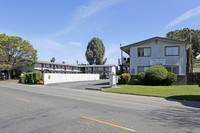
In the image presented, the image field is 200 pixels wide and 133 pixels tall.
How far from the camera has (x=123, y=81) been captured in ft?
75.7

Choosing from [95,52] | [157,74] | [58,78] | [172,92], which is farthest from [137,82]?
[95,52]

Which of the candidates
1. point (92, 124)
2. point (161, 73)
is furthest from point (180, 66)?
point (92, 124)

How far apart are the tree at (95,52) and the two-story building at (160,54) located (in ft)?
169

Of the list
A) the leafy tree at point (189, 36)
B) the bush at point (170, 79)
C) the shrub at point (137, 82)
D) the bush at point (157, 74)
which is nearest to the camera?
Answer: the bush at point (157, 74)

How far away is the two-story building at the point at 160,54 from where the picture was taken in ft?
75.7

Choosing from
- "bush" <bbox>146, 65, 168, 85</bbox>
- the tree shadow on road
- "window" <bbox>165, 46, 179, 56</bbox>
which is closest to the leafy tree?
"window" <bbox>165, 46, 179, 56</bbox>

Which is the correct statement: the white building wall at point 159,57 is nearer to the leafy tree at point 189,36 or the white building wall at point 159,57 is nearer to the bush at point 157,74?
the bush at point 157,74

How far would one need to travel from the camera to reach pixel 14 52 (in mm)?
47312

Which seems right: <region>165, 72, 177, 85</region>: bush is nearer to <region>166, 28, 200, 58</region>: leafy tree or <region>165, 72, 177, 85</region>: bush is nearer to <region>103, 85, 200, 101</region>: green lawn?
<region>103, 85, 200, 101</region>: green lawn

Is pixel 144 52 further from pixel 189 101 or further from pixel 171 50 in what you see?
pixel 189 101

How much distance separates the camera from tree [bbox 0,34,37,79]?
44875 mm

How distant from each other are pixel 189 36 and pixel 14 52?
177 ft

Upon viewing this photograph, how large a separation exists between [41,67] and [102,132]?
57.0 m

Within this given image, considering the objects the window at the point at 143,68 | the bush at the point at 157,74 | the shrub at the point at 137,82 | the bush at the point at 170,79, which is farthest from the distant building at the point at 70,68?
the bush at the point at 170,79
